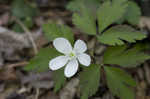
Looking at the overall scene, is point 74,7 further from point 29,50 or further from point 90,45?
point 29,50

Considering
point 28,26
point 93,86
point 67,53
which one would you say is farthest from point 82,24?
point 28,26

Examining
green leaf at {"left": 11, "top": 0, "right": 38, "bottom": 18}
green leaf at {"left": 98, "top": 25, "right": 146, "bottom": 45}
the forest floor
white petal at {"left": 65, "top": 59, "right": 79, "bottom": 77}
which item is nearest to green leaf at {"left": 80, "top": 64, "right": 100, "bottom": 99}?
white petal at {"left": 65, "top": 59, "right": 79, "bottom": 77}

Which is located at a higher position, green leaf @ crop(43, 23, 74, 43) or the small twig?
green leaf @ crop(43, 23, 74, 43)

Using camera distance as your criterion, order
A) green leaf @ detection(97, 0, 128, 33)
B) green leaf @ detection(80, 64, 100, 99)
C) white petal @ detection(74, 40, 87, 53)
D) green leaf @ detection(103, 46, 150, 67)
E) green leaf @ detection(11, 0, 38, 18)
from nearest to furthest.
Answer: white petal @ detection(74, 40, 87, 53) → green leaf @ detection(80, 64, 100, 99) → green leaf @ detection(103, 46, 150, 67) → green leaf @ detection(97, 0, 128, 33) → green leaf @ detection(11, 0, 38, 18)

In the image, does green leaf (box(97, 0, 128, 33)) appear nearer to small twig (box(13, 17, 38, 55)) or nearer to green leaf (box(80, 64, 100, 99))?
green leaf (box(80, 64, 100, 99))

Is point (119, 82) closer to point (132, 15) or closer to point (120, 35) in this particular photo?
point (120, 35)

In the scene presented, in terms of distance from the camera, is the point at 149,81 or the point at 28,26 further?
the point at 28,26
